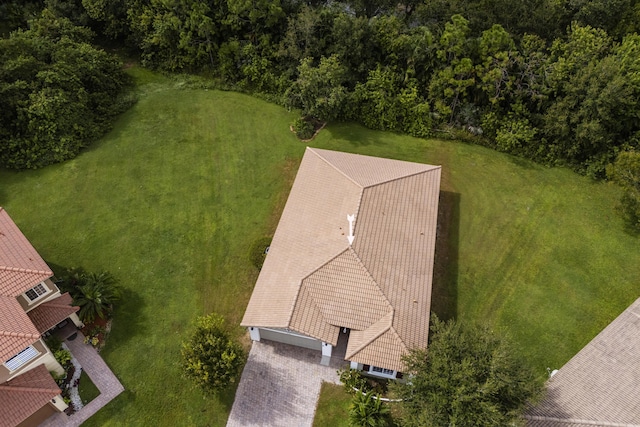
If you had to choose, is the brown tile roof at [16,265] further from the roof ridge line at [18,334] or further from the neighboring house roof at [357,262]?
the neighboring house roof at [357,262]

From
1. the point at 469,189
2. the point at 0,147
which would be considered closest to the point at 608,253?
the point at 469,189

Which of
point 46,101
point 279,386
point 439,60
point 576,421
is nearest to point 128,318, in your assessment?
point 279,386

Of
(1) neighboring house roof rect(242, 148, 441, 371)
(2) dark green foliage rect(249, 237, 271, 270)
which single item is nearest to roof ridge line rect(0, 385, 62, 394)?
(1) neighboring house roof rect(242, 148, 441, 371)

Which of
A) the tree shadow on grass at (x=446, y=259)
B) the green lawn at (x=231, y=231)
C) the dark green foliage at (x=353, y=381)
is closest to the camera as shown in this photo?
the dark green foliage at (x=353, y=381)

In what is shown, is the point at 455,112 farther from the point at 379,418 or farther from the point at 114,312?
the point at 114,312

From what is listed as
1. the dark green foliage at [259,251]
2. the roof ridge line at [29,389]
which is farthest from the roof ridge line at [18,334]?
the dark green foliage at [259,251]
